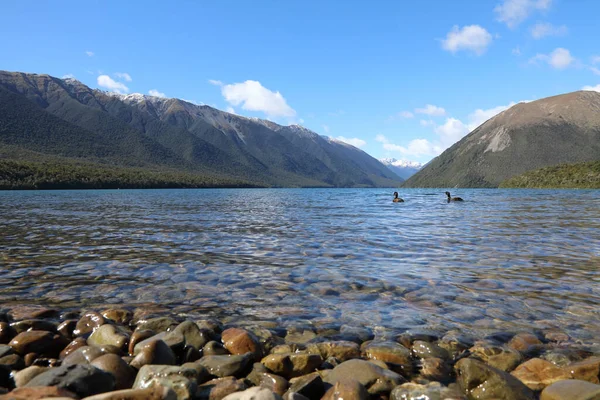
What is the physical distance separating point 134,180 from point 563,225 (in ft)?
581

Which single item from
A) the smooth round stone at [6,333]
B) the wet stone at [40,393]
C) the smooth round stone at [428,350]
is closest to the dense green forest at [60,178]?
the smooth round stone at [6,333]

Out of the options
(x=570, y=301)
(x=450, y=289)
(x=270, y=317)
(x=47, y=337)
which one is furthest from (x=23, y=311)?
(x=570, y=301)

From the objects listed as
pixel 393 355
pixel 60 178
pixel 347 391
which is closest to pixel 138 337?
pixel 347 391

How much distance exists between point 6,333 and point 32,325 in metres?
0.46

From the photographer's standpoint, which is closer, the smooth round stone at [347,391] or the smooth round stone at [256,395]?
the smooth round stone at [256,395]

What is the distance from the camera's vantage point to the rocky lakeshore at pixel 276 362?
5.23 metres

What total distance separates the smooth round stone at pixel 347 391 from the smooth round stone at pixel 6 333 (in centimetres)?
603

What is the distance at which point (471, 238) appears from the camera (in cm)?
2078

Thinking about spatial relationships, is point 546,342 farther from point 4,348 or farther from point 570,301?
point 4,348

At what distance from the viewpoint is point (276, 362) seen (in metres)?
6.27

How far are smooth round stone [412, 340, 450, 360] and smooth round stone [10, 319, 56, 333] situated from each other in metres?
6.89

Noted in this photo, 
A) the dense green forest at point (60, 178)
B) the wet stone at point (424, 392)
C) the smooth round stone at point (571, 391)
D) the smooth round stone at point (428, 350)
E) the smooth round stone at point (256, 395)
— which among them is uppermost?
the dense green forest at point (60, 178)

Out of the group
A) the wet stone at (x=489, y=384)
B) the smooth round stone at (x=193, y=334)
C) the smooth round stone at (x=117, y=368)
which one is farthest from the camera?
the smooth round stone at (x=193, y=334)

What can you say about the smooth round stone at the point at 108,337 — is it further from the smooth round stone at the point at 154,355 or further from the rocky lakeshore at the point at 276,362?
the smooth round stone at the point at 154,355
